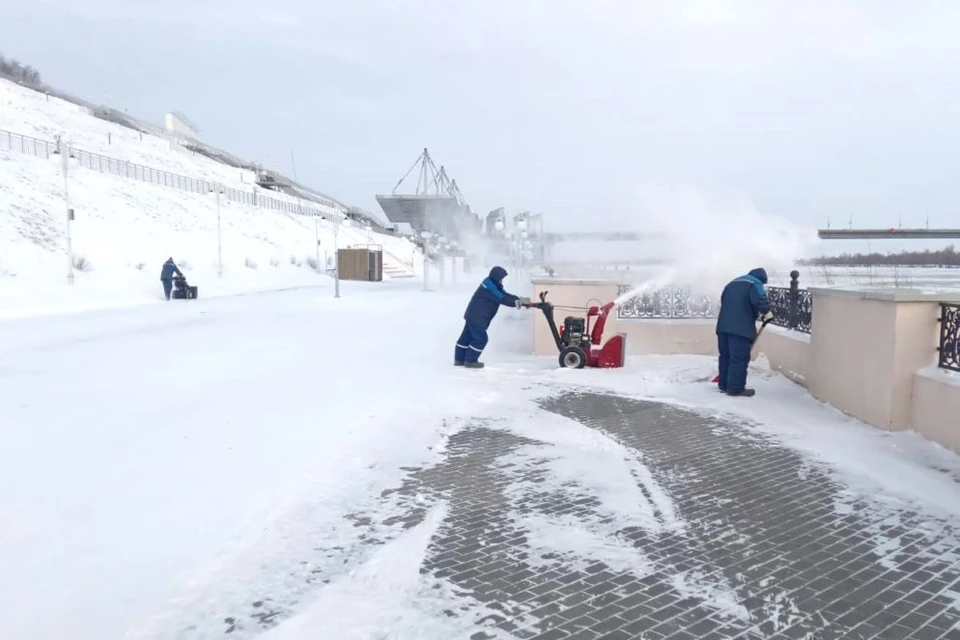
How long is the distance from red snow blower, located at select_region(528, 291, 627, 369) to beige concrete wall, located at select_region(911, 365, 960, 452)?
4.64m

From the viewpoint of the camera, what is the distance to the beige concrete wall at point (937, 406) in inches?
236

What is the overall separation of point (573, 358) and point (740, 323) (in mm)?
2728

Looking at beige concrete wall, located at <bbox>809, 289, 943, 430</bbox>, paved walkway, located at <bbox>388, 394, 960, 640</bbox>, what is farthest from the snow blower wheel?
paved walkway, located at <bbox>388, 394, 960, 640</bbox>

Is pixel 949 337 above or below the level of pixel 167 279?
below

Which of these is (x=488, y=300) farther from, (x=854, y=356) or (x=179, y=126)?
(x=179, y=126)

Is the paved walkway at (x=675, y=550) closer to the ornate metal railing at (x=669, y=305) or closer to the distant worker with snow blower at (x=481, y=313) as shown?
the distant worker with snow blower at (x=481, y=313)

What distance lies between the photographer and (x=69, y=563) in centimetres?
396

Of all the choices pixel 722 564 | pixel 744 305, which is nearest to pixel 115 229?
pixel 744 305

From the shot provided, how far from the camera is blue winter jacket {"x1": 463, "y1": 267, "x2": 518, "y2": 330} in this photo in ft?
34.8

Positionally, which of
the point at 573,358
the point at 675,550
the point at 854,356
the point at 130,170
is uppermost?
the point at 130,170

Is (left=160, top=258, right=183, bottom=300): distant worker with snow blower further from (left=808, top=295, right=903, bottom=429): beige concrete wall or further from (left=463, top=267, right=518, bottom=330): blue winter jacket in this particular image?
(left=808, top=295, right=903, bottom=429): beige concrete wall

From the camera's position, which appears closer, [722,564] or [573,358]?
[722,564]

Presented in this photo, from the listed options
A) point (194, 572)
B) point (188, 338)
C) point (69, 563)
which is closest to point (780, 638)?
point (194, 572)

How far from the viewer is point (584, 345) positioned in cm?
1077
